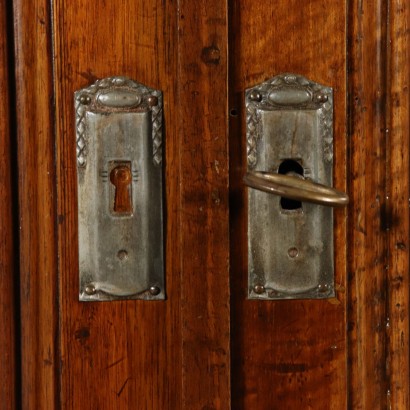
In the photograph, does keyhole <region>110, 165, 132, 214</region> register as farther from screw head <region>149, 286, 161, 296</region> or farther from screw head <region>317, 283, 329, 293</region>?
screw head <region>317, 283, 329, 293</region>

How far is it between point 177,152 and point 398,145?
Answer: 26cm

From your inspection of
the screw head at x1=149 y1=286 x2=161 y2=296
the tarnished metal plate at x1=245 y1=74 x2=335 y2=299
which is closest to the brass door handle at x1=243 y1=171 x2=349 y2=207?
the tarnished metal plate at x1=245 y1=74 x2=335 y2=299

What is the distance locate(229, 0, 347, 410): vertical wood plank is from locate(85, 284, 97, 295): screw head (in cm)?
17

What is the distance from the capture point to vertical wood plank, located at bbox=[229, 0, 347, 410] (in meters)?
0.70

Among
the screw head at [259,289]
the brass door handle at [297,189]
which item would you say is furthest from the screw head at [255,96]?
the screw head at [259,289]

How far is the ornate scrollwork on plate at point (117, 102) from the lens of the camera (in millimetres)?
689

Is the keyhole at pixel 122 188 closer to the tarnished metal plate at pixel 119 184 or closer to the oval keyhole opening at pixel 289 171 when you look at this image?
the tarnished metal plate at pixel 119 184

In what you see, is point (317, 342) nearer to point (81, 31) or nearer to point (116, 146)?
point (116, 146)

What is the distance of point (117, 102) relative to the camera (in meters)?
0.69

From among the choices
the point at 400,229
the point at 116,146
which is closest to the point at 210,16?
the point at 116,146

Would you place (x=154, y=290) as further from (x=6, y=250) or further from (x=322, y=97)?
(x=322, y=97)

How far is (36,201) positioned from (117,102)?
0.15 meters

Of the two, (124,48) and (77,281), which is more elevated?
(124,48)

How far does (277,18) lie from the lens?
2.28ft
